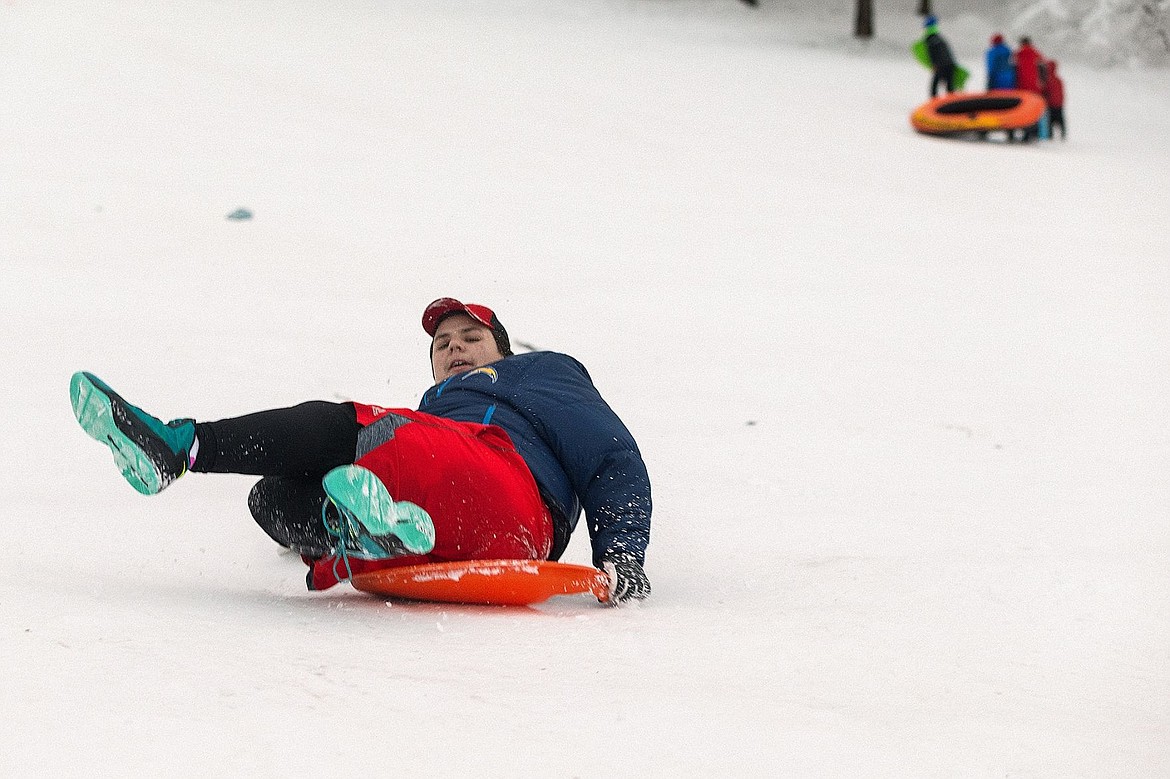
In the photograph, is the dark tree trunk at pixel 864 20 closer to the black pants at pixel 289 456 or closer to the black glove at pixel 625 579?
the black glove at pixel 625 579

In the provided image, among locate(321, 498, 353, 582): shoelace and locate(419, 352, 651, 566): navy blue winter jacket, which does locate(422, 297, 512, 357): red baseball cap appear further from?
locate(321, 498, 353, 582): shoelace

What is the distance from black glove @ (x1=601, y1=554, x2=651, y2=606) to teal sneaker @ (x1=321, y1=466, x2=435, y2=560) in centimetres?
37

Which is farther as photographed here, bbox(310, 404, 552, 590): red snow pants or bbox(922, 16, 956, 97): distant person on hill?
bbox(922, 16, 956, 97): distant person on hill

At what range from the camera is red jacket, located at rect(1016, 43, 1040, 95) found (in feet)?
36.1

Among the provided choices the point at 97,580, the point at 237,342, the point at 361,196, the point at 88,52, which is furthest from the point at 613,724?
the point at 88,52

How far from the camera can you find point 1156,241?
6516 millimetres

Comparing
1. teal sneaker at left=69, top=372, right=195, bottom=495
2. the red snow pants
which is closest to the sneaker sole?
teal sneaker at left=69, top=372, right=195, bottom=495

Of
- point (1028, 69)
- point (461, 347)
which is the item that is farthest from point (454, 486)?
point (1028, 69)

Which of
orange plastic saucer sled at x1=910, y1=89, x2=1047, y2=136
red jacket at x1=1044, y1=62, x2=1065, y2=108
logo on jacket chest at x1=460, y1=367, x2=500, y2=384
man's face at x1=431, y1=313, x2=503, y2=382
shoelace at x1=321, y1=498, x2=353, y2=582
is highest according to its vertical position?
red jacket at x1=1044, y1=62, x2=1065, y2=108

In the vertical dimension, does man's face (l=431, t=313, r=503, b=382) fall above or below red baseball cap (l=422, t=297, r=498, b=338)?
below

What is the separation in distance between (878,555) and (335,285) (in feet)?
9.63

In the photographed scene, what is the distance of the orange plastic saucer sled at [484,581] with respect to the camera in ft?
5.90

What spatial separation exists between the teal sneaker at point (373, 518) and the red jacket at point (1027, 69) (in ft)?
34.9

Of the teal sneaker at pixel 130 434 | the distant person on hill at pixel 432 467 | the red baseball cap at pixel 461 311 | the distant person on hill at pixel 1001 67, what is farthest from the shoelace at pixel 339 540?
the distant person on hill at pixel 1001 67
